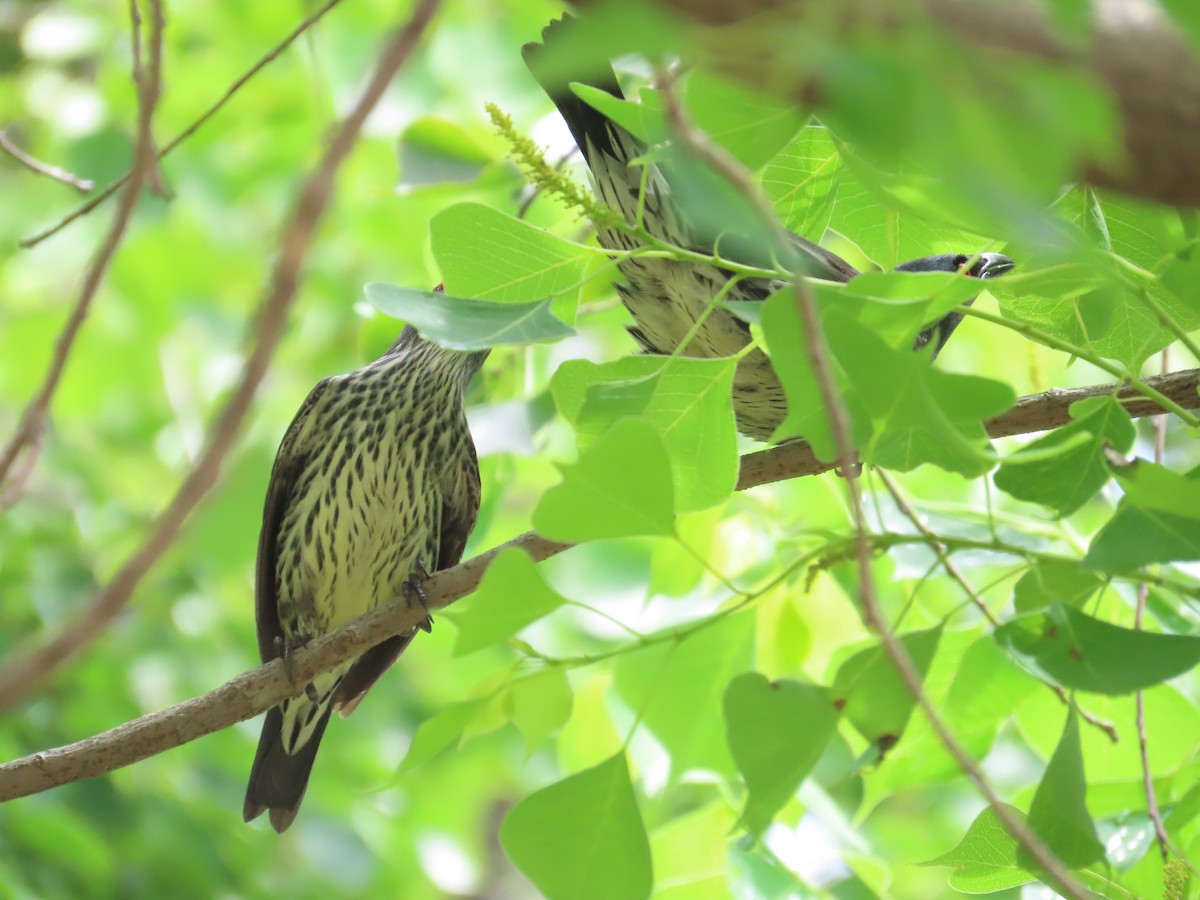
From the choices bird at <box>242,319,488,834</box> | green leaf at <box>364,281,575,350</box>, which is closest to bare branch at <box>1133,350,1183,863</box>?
green leaf at <box>364,281,575,350</box>

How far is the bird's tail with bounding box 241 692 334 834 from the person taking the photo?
3289 millimetres

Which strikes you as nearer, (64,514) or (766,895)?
(766,895)

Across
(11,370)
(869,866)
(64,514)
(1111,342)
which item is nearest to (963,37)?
(1111,342)

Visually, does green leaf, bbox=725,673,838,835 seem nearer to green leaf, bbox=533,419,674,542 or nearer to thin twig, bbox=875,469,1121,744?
green leaf, bbox=533,419,674,542

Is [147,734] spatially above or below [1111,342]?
below

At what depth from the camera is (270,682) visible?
2.22 m

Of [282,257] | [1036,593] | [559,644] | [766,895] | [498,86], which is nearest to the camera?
[282,257]

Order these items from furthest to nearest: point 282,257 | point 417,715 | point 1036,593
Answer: point 417,715 → point 1036,593 → point 282,257

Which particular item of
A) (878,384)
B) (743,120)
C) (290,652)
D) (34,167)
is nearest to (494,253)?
(743,120)

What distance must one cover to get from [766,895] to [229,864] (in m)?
1.91

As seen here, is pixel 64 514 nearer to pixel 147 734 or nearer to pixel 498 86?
pixel 498 86

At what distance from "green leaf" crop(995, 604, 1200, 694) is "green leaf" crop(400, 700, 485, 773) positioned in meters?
0.67

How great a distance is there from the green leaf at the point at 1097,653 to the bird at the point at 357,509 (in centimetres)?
208

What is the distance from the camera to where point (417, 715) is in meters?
5.23
